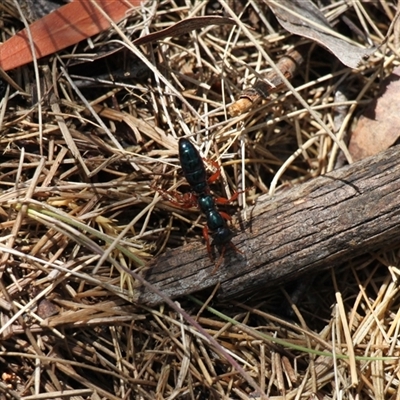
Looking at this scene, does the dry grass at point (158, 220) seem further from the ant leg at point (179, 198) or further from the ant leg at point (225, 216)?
the ant leg at point (225, 216)

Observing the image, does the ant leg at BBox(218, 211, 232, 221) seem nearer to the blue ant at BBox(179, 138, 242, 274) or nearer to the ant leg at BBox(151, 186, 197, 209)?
the blue ant at BBox(179, 138, 242, 274)

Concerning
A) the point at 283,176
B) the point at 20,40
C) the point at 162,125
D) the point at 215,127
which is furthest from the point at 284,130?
the point at 20,40

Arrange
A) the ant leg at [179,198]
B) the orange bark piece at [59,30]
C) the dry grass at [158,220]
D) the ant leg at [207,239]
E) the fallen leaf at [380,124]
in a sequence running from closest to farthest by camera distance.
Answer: the dry grass at [158,220], the ant leg at [207,239], the ant leg at [179,198], the orange bark piece at [59,30], the fallen leaf at [380,124]

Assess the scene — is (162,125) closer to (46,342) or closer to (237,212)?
(237,212)

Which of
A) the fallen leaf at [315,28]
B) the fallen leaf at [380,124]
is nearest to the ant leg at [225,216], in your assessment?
the fallen leaf at [380,124]

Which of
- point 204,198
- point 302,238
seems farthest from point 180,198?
point 302,238

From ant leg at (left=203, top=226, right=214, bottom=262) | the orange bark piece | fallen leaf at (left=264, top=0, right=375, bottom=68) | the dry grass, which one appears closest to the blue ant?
ant leg at (left=203, top=226, right=214, bottom=262)

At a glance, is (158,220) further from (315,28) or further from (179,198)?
(315,28)
